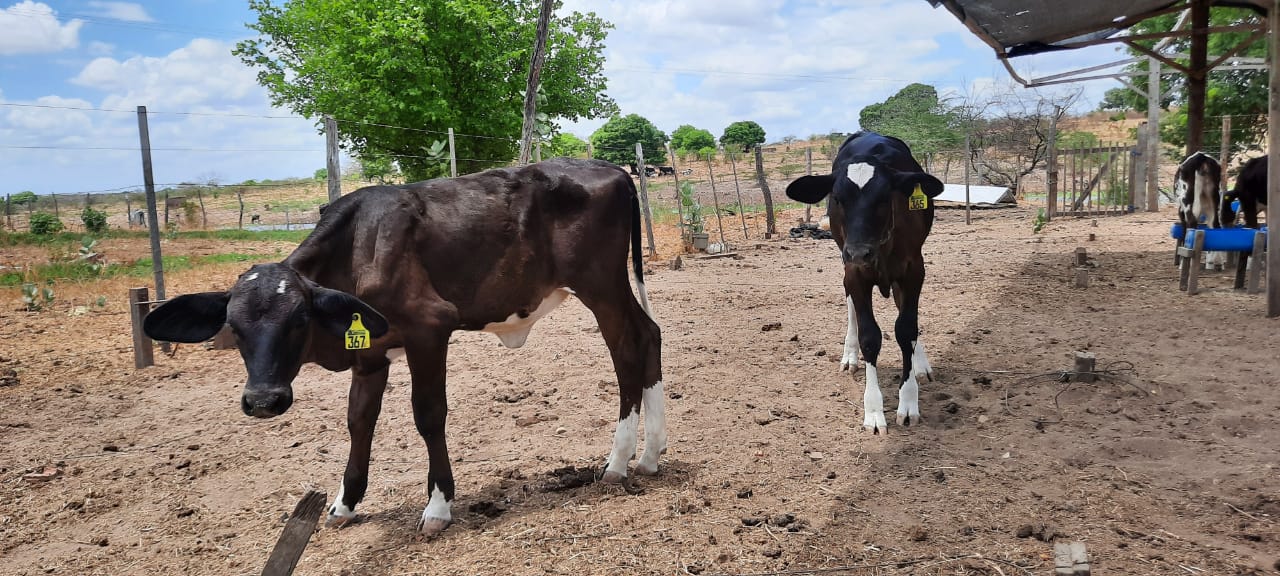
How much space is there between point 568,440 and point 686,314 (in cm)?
422

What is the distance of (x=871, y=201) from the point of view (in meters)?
5.31

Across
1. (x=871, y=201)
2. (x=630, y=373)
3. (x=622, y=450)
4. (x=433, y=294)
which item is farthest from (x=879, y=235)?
(x=433, y=294)

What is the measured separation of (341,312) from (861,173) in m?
3.40

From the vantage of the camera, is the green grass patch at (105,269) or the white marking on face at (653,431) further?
the green grass patch at (105,269)

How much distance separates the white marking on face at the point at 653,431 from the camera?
465 centimetres

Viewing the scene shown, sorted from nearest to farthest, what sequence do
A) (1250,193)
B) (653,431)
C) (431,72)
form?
(653,431)
(1250,193)
(431,72)

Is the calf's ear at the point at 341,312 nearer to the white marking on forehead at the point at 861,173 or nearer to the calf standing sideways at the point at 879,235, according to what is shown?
the calf standing sideways at the point at 879,235

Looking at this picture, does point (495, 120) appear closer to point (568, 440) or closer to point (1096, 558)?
point (568, 440)

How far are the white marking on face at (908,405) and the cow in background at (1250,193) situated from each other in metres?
8.01

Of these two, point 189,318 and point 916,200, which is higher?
point 916,200

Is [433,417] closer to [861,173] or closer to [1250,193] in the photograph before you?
[861,173]

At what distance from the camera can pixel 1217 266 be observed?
10.8 m

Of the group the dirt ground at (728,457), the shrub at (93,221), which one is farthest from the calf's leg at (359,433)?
the shrub at (93,221)

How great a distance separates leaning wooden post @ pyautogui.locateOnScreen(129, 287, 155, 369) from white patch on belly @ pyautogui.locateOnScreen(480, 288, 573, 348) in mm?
4691
